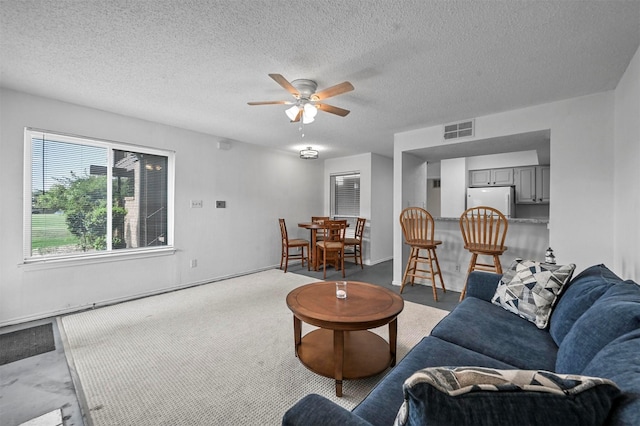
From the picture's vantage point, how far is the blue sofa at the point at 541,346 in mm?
762

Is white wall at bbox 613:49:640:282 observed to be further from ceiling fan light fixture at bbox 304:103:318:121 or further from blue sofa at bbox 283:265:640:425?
ceiling fan light fixture at bbox 304:103:318:121

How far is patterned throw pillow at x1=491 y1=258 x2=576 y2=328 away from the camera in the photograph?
66.4 inches

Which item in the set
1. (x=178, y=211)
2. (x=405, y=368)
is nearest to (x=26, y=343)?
(x=178, y=211)

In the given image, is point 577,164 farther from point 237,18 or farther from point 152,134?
point 152,134

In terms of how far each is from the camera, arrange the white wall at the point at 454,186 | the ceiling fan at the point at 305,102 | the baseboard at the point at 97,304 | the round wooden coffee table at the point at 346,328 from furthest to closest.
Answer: the white wall at the point at 454,186, the baseboard at the point at 97,304, the ceiling fan at the point at 305,102, the round wooden coffee table at the point at 346,328

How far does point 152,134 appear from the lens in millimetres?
3719

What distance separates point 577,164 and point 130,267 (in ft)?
17.5

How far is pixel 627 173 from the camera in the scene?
7.26 ft

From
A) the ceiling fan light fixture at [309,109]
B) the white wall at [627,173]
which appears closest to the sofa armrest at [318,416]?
the ceiling fan light fixture at [309,109]

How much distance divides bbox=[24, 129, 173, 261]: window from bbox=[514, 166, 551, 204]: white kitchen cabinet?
21.4ft

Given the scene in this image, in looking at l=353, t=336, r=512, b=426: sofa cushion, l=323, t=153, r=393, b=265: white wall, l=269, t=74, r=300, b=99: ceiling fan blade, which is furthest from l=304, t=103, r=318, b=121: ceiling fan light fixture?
l=323, t=153, r=393, b=265: white wall

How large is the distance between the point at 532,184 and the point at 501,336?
5220mm

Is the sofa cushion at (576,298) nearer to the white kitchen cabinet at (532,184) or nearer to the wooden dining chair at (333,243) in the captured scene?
the wooden dining chair at (333,243)

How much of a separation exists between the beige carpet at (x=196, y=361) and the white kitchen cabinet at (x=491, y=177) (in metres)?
4.05
